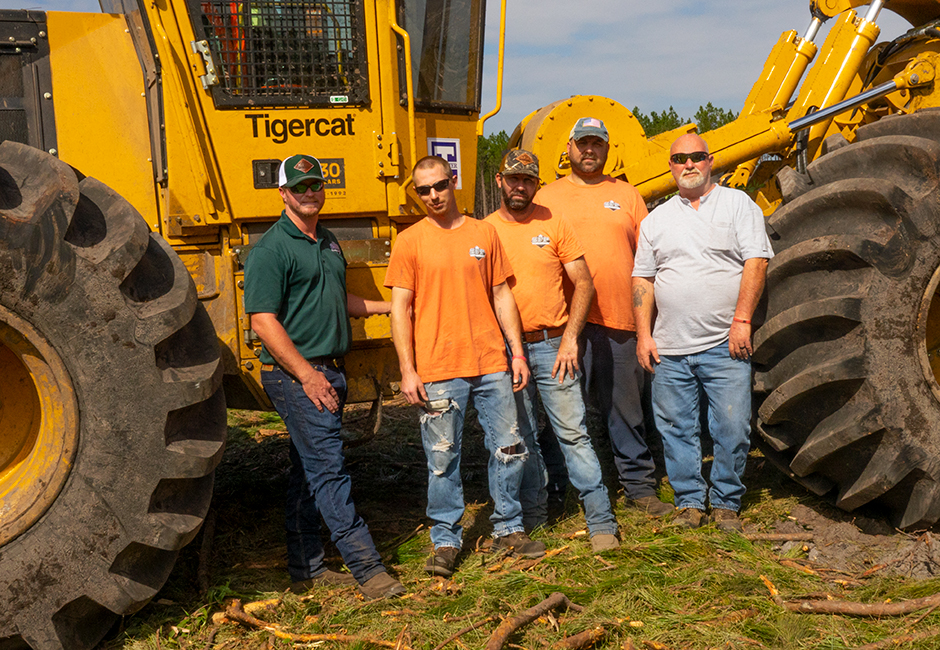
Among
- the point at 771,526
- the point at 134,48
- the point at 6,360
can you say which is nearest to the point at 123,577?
the point at 6,360

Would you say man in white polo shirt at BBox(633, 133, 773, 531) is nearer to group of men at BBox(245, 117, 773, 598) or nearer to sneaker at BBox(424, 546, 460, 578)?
group of men at BBox(245, 117, 773, 598)

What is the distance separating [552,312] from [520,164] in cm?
Result: 74

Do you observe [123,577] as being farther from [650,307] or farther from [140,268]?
[650,307]

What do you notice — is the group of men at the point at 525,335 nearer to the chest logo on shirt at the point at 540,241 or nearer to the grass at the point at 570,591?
the chest logo on shirt at the point at 540,241

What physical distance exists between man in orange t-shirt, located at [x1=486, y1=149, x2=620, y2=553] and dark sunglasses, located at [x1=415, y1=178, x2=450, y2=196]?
451 millimetres

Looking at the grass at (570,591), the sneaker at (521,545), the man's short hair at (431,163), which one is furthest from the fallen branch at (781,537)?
the man's short hair at (431,163)

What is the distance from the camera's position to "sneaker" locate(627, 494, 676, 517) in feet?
15.4

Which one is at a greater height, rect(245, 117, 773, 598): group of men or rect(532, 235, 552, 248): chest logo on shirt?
rect(532, 235, 552, 248): chest logo on shirt

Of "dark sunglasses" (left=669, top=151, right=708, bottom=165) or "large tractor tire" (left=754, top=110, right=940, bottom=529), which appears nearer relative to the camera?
"large tractor tire" (left=754, top=110, right=940, bottom=529)

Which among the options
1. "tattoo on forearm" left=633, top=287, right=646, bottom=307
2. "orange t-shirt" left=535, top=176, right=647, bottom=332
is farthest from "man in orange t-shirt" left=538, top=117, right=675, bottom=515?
"tattoo on forearm" left=633, top=287, right=646, bottom=307

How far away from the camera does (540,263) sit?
4410mm

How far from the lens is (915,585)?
3.72 m

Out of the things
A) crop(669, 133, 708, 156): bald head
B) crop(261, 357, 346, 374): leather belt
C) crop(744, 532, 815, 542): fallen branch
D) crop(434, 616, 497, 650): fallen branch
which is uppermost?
crop(669, 133, 708, 156): bald head

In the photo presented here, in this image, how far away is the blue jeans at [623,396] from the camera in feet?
15.8
